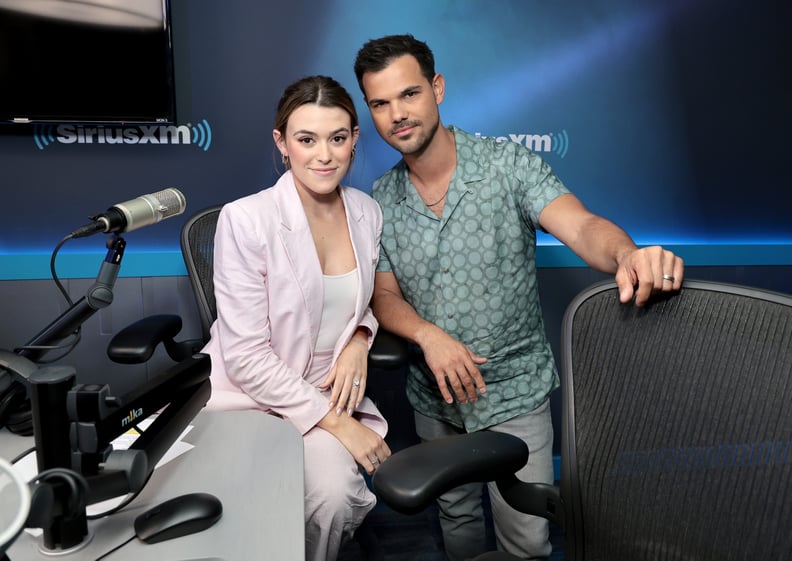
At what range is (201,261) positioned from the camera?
189 cm

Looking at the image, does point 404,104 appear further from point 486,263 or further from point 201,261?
point 201,261

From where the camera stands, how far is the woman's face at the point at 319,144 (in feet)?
5.34

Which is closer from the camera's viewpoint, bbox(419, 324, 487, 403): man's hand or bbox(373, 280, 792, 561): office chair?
bbox(373, 280, 792, 561): office chair

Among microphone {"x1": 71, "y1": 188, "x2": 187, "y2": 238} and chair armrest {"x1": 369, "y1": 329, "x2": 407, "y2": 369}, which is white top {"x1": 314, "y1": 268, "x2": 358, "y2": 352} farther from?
microphone {"x1": 71, "y1": 188, "x2": 187, "y2": 238}

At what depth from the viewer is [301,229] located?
163cm

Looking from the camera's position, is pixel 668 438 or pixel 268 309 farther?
pixel 268 309

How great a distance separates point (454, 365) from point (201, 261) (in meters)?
0.82

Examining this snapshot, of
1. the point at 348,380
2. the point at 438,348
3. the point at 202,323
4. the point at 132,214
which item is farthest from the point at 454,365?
the point at 132,214

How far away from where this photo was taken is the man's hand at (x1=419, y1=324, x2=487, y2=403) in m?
1.63

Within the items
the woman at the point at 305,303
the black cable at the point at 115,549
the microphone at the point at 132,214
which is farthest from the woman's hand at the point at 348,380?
the black cable at the point at 115,549

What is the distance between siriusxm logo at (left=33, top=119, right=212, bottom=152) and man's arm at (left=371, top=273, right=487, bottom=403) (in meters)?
1.01

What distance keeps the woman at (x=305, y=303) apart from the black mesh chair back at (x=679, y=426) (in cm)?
55

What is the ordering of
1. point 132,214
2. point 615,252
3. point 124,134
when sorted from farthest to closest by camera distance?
1. point 124,134
2. point 615,252
3. point 132,214

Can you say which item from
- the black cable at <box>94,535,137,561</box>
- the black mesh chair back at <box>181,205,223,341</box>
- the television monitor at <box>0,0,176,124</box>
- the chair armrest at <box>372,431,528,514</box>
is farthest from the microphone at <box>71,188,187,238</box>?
the television monitor at <box>0,0,176,124</box>
